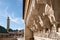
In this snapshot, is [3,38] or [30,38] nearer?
[30,38]

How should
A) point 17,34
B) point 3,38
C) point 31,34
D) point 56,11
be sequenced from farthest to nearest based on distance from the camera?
point 17,34 → point 3,38 → point 31,34 → point 56,11

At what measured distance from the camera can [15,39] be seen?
6.72 meters

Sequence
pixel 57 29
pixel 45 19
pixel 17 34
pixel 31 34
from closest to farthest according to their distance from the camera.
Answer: pixel 57 29 < pixel 45 19 < pixel 31 34 < pixel 17 34

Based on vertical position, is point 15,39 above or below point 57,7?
below

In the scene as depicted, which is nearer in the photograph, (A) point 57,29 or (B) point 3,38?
(A) point 57,29

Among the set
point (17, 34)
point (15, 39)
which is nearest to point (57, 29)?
point (15, 39)

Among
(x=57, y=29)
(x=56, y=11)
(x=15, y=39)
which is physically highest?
(x=56, y=11)

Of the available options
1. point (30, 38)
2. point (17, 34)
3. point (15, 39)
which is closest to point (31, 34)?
point (30, 38)

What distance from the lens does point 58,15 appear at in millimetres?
705

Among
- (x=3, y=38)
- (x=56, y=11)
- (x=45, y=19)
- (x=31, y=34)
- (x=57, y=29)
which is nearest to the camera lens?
(x=56, y=11)

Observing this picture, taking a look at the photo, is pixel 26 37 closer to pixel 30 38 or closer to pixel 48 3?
pixel 30 38

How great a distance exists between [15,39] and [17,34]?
0.90 meters

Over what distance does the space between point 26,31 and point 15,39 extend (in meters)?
3.38

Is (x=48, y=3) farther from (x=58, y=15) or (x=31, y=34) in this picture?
(x=31, y=34)
